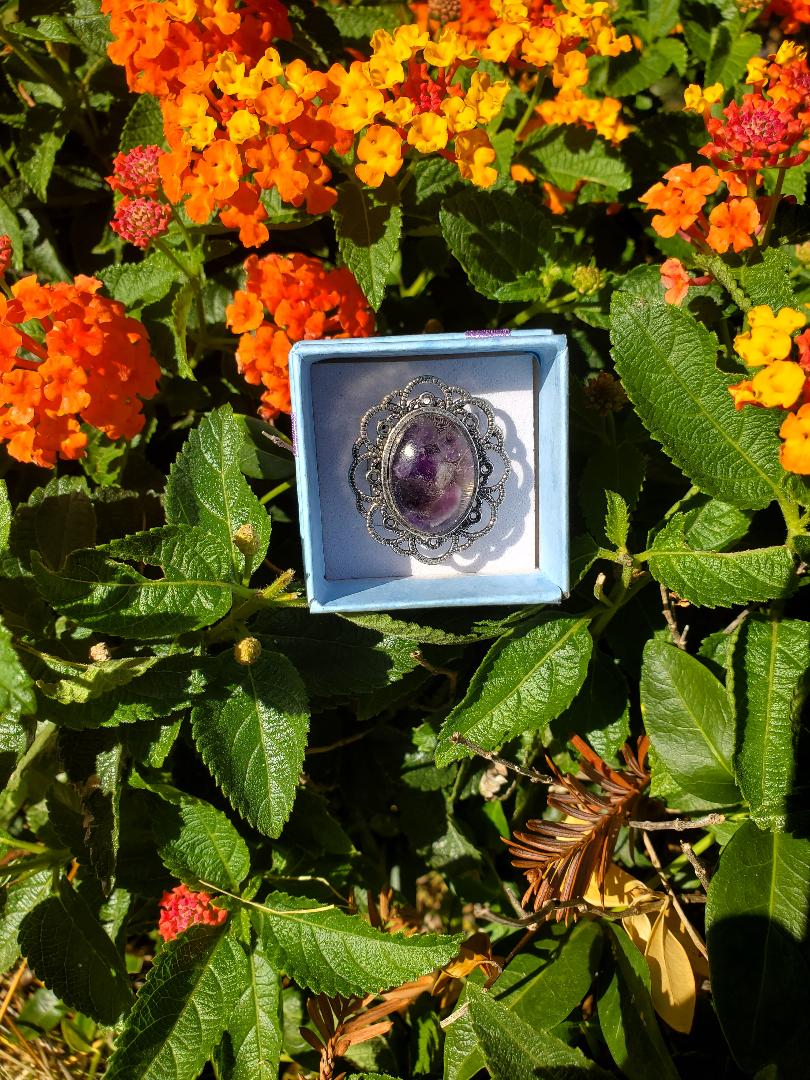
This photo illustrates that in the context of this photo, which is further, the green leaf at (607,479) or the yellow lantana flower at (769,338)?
the green leaf at (607,479)

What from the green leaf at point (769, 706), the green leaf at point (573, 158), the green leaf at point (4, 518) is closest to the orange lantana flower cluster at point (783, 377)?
the green leaf at point (769, 706)

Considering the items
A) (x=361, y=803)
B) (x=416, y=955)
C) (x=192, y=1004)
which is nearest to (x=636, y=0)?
(x=361, y=803)

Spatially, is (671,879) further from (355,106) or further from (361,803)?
(355,106)

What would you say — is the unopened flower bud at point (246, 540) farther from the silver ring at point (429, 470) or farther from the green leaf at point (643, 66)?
the green leaf at point (643, 66)

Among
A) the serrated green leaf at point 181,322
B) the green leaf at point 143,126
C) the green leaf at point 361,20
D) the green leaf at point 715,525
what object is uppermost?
the green leaf at point 361,20

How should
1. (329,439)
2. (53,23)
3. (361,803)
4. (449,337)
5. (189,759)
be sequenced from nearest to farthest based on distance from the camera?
(449,337), (329,439), (53,23), (189,759), (361,803)

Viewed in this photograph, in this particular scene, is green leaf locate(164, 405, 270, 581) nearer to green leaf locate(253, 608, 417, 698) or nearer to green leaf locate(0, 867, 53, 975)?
green leaf locate(253, 608, 417, 698)
